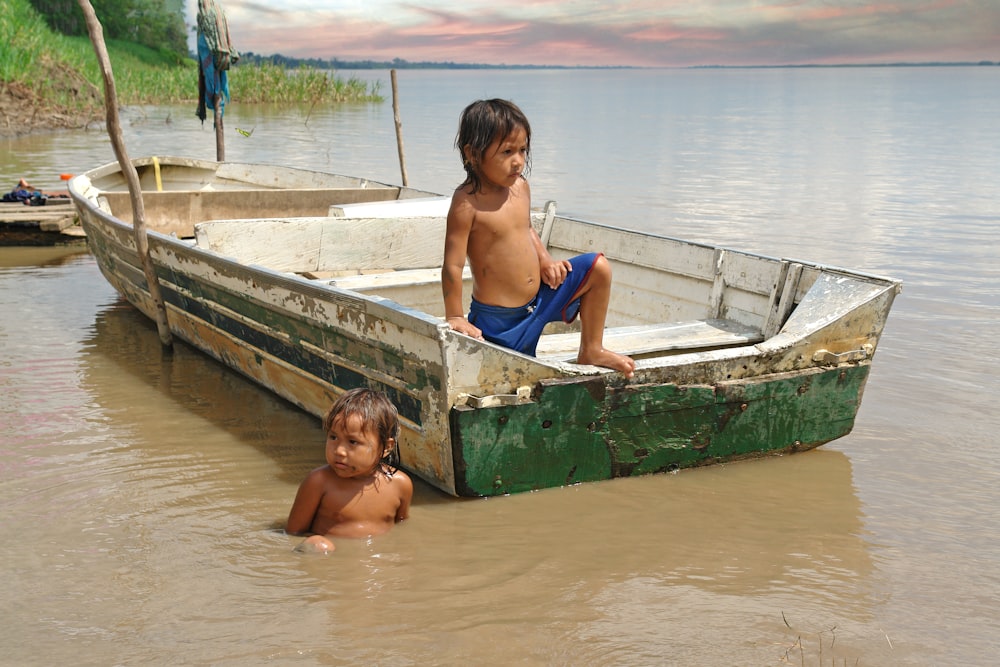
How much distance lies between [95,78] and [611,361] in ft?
88.7

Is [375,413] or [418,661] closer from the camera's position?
[418,661]

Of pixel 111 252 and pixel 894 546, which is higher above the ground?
pixel 111 252

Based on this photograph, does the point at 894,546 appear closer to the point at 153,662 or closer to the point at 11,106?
the point at 153,662

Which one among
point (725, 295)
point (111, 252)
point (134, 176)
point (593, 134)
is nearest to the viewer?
point (725, 295)

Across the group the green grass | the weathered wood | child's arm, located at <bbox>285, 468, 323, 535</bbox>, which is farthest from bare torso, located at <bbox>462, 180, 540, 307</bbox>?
the green grass

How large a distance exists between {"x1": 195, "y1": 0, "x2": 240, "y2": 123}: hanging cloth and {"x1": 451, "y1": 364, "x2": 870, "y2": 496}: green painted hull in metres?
7.13

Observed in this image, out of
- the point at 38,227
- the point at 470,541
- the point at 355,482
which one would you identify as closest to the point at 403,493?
the point at 355,482

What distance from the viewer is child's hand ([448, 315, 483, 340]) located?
13.2ft

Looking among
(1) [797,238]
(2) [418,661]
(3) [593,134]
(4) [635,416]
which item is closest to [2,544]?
(2) [418,661]

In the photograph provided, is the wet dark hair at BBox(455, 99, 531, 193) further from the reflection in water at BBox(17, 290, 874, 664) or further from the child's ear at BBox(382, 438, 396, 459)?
the reflection in water at BBox(17, 290, 874, 664)

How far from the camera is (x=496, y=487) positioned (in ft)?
13.6

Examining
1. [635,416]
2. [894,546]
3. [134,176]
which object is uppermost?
Result: [134,176]

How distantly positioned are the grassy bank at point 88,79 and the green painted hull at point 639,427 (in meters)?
22.3

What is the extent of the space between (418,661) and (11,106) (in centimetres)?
2375
